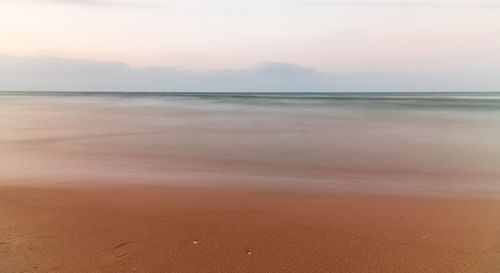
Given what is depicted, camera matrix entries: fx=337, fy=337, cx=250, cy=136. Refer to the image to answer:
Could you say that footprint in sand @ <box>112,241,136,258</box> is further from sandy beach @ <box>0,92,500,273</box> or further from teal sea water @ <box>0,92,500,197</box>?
teal sea water @ <box>0,92,500,197</box>

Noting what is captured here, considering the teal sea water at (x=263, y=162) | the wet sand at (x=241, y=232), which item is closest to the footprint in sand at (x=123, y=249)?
the wet sand at (x=241, y=232)

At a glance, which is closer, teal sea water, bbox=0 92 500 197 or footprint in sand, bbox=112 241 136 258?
footprint in sand, bbox=112 241 136 258

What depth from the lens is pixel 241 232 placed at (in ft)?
10.6

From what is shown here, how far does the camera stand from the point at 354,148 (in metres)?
9.75

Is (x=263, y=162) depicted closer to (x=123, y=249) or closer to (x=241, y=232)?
(x=241, y=232)

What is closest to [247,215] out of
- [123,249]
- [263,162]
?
[123,249]

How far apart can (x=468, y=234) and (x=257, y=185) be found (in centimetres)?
276

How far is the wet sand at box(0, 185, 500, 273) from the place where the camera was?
2.66 meters

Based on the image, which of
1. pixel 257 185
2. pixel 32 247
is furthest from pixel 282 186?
pixel 32 247

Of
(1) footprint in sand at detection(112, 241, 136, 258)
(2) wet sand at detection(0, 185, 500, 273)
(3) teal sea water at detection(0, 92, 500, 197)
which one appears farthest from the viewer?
(3) teal sea water at detection(0, 92, 500, 197)

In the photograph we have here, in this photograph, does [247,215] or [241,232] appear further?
[247,215]

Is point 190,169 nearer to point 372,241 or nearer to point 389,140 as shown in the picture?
point 372,241

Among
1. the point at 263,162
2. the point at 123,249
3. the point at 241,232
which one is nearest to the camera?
the point at 123,249

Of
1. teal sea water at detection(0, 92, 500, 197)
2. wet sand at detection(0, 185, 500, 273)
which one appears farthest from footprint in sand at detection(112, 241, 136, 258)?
teal sea water at detection(0, 92, 500, 197)
